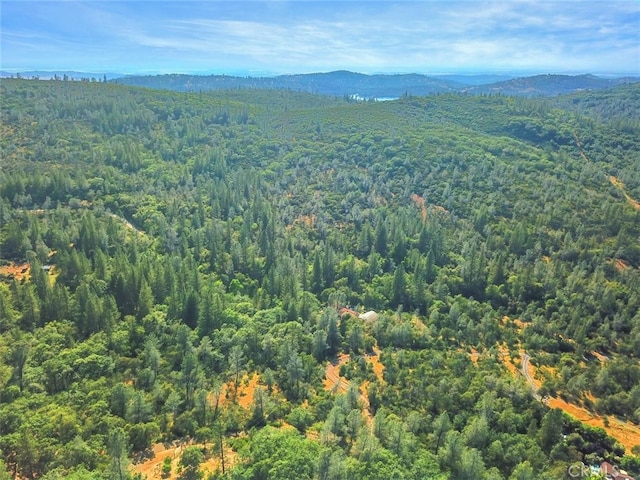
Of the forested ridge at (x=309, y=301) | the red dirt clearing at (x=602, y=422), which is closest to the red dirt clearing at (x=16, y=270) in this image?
the forested ridge at (x=309, y=301)

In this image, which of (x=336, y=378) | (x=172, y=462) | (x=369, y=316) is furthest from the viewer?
(x=369, y=316)

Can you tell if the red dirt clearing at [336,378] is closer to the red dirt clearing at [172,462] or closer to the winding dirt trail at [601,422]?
the red dirt clearing at [172,462]

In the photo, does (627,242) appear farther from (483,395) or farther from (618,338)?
(483,395)

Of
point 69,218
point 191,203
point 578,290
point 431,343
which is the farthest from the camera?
point 191,203

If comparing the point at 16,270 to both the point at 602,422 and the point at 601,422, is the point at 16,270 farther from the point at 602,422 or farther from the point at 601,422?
the point at 602,422

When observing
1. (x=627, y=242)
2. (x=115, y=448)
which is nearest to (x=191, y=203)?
(x=115, y=448)

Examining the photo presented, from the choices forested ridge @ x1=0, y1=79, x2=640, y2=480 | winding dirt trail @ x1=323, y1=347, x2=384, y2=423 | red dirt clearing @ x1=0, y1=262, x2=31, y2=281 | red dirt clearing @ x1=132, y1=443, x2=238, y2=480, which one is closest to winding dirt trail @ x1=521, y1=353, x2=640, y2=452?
forested ridge @ x1=0, y1=79, x2=640, y2=480

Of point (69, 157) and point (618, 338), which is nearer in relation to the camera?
point (618, 338)

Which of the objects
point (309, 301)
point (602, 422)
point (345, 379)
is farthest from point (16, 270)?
point (602, 422)
